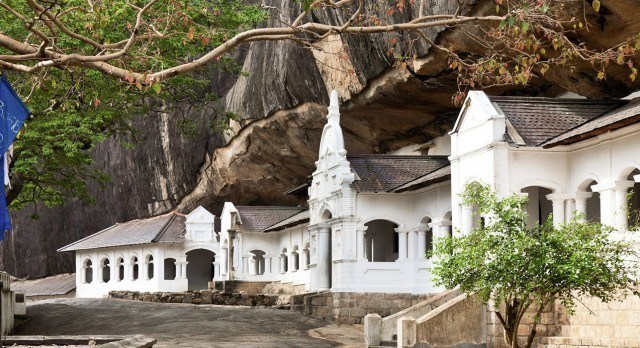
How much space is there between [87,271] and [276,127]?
2397 centimetres

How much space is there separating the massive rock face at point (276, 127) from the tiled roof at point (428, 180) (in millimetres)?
2568

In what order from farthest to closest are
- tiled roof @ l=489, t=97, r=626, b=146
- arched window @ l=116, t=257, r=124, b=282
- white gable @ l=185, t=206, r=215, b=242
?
arched window @ l=116, t=257, r=124, b=282
white gable @ l=185, t=206, r=215, b=242
tiled roof @ l=489, t=97, r=626, b=146

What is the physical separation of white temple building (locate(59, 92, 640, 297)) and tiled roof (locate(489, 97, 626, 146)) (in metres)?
0.03

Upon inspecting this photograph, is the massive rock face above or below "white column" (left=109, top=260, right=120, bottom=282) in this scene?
above

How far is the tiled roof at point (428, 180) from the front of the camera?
2681 cm

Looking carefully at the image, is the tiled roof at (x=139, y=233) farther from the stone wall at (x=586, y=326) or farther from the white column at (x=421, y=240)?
the stone wall at (x=586, y=326)

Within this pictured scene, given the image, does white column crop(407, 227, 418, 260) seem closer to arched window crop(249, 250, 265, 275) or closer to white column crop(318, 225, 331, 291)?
white column crop(318, 225, 331, 291)

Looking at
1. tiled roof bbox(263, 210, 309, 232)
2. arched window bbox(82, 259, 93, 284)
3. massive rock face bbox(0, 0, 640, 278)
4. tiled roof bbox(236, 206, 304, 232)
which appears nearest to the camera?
massive rock face bbox(0, 0, 640, 278)

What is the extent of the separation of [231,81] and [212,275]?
14.0 metres

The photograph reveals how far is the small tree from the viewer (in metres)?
16.4

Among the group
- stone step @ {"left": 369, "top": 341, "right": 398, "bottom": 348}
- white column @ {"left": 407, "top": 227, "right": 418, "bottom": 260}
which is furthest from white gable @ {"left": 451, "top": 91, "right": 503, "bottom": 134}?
white column @ {"left": 407, "top": 227, "right": 418, "bottom": 260}

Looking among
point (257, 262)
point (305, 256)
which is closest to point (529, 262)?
point (305, 256)

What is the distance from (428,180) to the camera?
27375mm

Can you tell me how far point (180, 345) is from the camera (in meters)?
21.6
